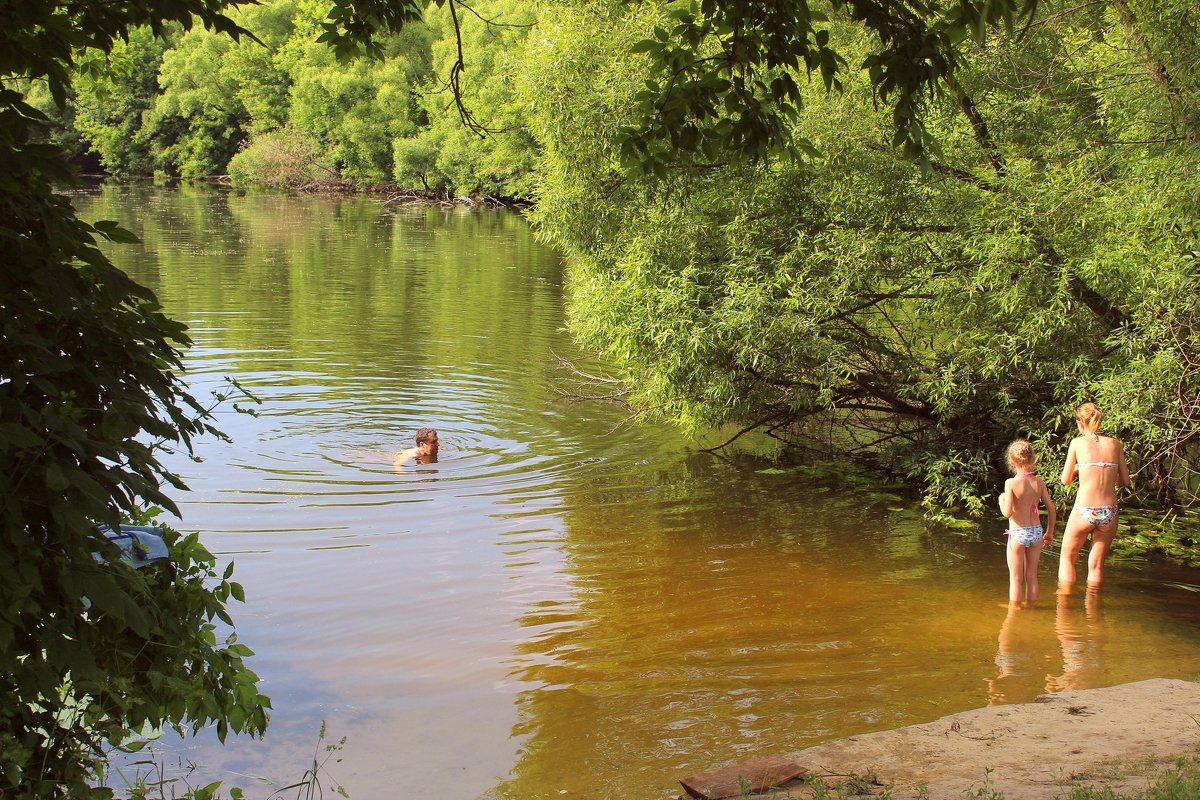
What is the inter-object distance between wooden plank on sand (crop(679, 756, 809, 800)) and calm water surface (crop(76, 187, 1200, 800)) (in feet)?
2.13

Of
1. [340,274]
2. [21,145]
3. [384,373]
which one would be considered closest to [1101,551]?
[21,145]

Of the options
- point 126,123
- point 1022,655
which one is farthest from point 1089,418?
point 126,123

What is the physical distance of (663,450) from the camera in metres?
15.2

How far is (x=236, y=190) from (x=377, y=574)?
71679 millimetres

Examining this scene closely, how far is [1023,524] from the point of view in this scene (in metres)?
9.30

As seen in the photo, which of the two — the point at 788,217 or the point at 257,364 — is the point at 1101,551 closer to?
the point at 788,217

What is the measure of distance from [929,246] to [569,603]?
5664 mm

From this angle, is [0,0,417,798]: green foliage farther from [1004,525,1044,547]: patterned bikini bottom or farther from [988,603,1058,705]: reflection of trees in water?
[1004,525,1044,547]: patterned bikini bottom

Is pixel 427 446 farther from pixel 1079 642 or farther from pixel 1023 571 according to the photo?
pixel 1079 642

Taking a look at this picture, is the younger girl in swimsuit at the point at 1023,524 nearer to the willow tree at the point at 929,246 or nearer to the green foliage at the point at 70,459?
the willow tree at the point at 929,246

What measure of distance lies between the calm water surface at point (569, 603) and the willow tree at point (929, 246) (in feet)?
4.55

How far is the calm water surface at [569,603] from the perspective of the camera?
6.82m

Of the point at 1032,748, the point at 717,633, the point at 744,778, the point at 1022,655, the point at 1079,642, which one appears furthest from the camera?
the point at 717,633

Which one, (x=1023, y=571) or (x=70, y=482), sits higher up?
(x=70, y=482)
